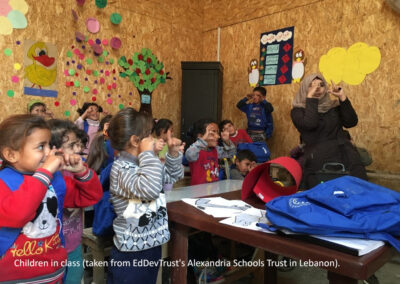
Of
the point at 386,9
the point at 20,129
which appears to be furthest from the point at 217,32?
the point at 20,129

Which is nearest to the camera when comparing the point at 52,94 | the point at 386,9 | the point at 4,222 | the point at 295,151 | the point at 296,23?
the point at 4,222

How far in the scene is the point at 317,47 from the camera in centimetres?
458

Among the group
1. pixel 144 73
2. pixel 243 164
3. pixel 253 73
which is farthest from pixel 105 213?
pixel 253 73

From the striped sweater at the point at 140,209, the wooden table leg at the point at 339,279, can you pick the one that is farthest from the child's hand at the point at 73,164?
the wooden table leg at the point at 339,279

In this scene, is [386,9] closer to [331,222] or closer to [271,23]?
[271,23]

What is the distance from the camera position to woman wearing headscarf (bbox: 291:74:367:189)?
7.27 feet

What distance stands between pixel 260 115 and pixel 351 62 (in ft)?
4.71

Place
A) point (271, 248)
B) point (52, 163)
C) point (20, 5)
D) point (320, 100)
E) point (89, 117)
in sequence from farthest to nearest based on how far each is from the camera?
1. point (89, 117)
2. point (20, 5)
3. point (320, 100)
4. point (52, 163)
5. point (271, 248)

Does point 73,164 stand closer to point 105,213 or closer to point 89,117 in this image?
point 105,213

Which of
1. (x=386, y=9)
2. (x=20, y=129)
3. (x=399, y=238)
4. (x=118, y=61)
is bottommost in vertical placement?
(x=399, y=238)

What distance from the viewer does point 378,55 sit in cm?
402

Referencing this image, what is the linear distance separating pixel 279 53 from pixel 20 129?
4.50 meters

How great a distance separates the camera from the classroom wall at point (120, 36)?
404cm

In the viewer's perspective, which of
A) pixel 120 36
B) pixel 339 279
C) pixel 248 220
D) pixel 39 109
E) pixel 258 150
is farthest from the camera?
pixel 120 36
